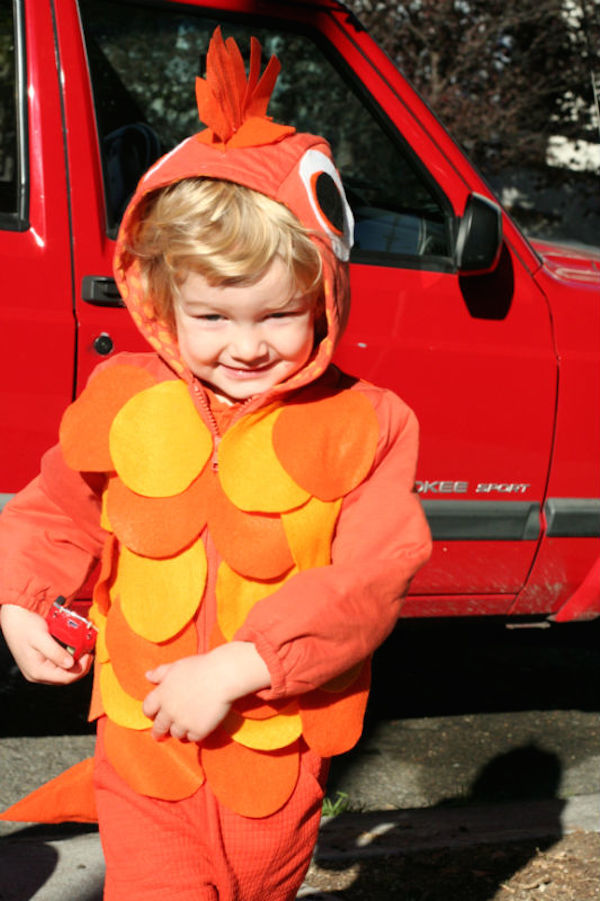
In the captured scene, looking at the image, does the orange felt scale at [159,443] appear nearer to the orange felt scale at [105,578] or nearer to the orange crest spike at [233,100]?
the orange felt scale at [105,578]

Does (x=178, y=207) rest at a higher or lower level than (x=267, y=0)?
lower

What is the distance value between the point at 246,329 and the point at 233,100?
1.10 ft

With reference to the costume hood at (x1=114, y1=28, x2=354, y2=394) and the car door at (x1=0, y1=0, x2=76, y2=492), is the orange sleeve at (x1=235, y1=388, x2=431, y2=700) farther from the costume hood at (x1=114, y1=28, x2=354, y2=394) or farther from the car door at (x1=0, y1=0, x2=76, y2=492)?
the car door at (x1=0, y1=0, x2=76, y2=492)

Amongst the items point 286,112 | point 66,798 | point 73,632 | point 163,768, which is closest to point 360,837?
point 66,798

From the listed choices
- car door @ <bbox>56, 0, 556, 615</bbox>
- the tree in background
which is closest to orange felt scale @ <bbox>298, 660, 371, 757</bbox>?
car door @ <bbox>56, 0, 556, 615</bbox>

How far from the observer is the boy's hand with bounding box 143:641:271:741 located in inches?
59.6

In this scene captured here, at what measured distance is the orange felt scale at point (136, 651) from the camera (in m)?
1.69

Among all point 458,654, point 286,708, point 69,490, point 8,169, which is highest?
point 8,169

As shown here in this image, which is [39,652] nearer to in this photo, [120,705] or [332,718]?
[120,705]

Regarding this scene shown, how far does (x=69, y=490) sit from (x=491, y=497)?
1.79m

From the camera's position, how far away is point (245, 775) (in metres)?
1.68

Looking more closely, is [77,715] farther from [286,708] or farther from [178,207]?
[178,207]

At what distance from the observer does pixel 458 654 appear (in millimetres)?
4645

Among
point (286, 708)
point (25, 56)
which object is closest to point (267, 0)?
point (25, 56)
